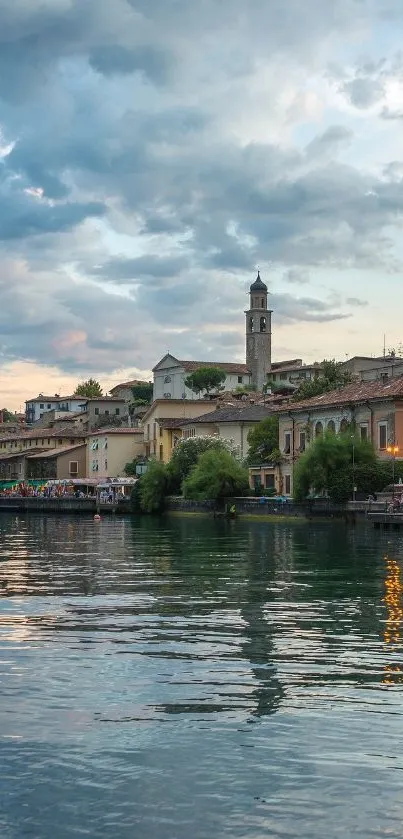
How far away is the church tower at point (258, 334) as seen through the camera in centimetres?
15750

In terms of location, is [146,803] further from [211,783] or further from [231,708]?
[231,708]

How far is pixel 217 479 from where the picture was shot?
8194cm

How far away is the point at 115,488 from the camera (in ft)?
364

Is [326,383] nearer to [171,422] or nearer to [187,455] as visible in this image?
[187,455]

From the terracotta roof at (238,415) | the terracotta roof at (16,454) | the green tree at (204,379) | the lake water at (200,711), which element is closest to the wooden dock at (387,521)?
the lake water at (200,711)

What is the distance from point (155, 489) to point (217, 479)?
11.3m

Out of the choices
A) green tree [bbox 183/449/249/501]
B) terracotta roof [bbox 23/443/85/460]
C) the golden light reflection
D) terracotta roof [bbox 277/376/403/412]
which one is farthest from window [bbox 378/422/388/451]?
terracotta roof [bbox 23/443/85/460]

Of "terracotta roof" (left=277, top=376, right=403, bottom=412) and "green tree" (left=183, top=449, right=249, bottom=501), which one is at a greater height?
"terracotta roof" (left=277, top=376, right=403, bottom=412)

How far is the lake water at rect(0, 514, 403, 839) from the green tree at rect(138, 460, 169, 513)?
62496mm

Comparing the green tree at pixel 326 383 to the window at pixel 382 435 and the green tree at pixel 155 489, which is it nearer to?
the green tree at pixel 155 489

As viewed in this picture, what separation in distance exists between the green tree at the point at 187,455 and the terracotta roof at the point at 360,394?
9.83m

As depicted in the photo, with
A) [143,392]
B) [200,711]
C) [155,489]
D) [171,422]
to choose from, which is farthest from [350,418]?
[143,392]

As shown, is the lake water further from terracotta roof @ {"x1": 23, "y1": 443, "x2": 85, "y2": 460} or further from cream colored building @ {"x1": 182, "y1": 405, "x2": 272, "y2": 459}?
terracotta roof @ {"x1": 23, "y1": 443, "x2": 85, "y2": 460}

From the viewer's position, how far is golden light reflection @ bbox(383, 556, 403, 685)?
16.3m
